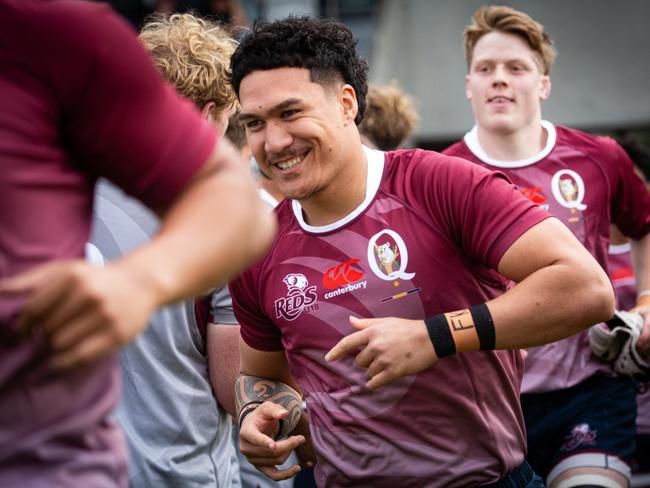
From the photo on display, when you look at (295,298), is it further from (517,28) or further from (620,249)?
(620,249)

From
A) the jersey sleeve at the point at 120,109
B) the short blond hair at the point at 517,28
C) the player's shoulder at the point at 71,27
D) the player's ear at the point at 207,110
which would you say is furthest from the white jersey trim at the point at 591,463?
the player's shoulder at the point at 71,27

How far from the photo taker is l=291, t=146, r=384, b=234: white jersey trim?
9.98ft

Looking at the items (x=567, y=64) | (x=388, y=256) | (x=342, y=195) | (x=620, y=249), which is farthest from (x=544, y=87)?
(x=567, y=64)

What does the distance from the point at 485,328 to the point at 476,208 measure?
0.35m

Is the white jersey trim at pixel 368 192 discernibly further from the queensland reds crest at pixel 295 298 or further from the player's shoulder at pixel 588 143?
the player's shoulder at pixel 588 143

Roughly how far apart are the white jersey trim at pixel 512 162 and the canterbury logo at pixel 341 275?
1.64 metres

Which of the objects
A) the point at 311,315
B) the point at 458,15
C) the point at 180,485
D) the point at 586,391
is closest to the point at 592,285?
the point at 311,315

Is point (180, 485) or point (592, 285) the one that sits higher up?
point (592, 285)

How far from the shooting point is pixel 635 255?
4586mm

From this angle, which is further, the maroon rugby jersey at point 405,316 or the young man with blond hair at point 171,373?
the young man with blond hair at point 171,373

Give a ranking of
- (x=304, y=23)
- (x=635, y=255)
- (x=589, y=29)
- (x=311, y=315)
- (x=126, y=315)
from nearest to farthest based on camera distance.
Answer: (x=126, y=315) → (x=311, y=315) → (x=304, y=23) → (x=635, y=255) → (x=589, y=29)

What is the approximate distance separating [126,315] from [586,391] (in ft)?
11.0

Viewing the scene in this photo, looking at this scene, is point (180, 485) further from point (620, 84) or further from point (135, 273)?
point (620, 84)

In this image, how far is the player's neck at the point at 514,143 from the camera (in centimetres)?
450
